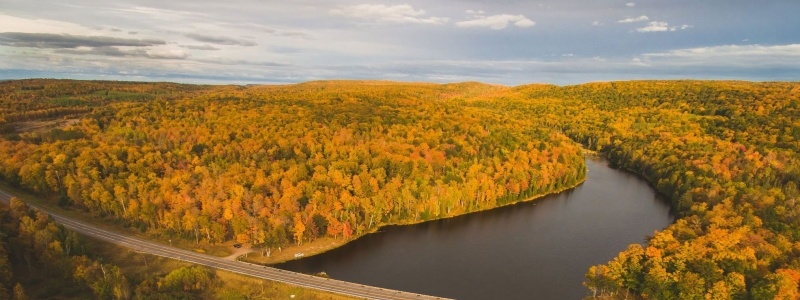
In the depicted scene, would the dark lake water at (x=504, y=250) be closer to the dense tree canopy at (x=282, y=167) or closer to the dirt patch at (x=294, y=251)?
the dirt patch at (x=294, y=251)

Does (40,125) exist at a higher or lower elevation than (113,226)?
higher

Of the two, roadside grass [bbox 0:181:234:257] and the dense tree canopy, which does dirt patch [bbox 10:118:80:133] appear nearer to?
the dense tree canopy

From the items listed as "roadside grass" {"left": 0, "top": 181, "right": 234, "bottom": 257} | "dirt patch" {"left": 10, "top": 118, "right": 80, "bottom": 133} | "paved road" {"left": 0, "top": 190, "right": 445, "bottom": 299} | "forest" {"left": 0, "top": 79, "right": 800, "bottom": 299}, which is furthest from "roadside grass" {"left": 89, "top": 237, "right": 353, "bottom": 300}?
"dirt patch" {"left": 10, "top": 118, "right": 80, "bottom": 133}

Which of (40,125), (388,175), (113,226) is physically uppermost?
(40,125)

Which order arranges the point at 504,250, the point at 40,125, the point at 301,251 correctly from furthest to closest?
the point at 40,125
the point at 504,250
the point at 301,251

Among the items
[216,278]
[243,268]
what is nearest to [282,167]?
[243,268]

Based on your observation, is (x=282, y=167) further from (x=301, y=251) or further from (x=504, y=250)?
(x=504, y=250)

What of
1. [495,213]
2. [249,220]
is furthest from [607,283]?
[249,220]

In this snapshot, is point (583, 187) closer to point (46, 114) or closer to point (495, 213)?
point (495, 213)
